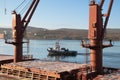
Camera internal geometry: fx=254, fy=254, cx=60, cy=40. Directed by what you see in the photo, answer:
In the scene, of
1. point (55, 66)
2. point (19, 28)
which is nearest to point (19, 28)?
point (19, 28)

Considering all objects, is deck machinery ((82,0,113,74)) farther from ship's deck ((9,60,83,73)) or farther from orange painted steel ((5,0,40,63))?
orange painted steel ((5,0,40,63))

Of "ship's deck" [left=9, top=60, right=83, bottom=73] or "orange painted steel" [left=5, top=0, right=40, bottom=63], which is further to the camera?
"orange painted steel" [left=5, top=0, right=40, bottom=63]

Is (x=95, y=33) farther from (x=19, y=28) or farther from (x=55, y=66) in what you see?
(x=19, y=28)

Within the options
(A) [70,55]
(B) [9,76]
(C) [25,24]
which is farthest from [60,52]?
(B) [9,76]

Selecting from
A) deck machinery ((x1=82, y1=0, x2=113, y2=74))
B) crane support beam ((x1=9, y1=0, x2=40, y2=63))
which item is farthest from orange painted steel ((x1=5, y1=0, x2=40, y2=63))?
deck machinery ((x1=82, y1=0, x2=113, y2=74))

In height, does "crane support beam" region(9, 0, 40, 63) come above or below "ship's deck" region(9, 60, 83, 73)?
above

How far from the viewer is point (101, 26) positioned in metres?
25.5

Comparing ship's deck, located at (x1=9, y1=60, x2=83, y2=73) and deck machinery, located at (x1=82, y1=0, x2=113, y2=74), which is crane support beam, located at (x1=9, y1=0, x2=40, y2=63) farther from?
deck machinery, located at (x1=82, y1=0, x2=113, y2=74)

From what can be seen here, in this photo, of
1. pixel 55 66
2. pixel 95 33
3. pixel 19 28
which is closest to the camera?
pixel 95 33

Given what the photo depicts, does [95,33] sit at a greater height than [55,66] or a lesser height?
greater

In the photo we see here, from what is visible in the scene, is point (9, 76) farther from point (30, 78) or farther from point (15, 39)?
point (15, 39)

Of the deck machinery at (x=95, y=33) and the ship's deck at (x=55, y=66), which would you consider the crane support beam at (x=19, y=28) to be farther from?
the deck machinery at (x=95, y=33)

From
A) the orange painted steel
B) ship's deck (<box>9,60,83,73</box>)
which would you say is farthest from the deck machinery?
the orange painted steel

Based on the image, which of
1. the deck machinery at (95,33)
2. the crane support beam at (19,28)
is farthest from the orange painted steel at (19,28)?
the deck machinery at (95,33)
